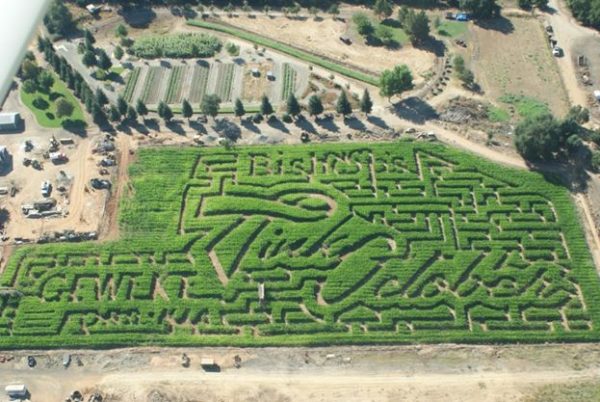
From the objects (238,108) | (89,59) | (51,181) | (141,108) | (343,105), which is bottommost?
(51,181)

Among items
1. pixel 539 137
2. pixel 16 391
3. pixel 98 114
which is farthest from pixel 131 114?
pixel 539 137

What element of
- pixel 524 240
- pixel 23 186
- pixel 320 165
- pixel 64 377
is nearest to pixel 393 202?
pixel 320 165

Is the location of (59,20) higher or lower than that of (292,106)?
lower

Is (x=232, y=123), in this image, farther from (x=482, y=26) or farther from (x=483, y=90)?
(x=482, y=26)

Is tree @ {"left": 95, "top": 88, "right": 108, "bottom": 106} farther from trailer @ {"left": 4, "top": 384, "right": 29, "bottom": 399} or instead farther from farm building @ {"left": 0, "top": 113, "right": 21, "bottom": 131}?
trailer @ {"left": 4, "top": 384, "right": 29, "bottom": 399}

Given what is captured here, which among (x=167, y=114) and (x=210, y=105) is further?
(x=167, y=114)

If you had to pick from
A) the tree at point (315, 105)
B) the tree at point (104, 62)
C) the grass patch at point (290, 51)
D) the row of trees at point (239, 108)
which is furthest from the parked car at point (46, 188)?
the grass patch at point (290, 51)

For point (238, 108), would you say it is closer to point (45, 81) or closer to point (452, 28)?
point (45, 81)
